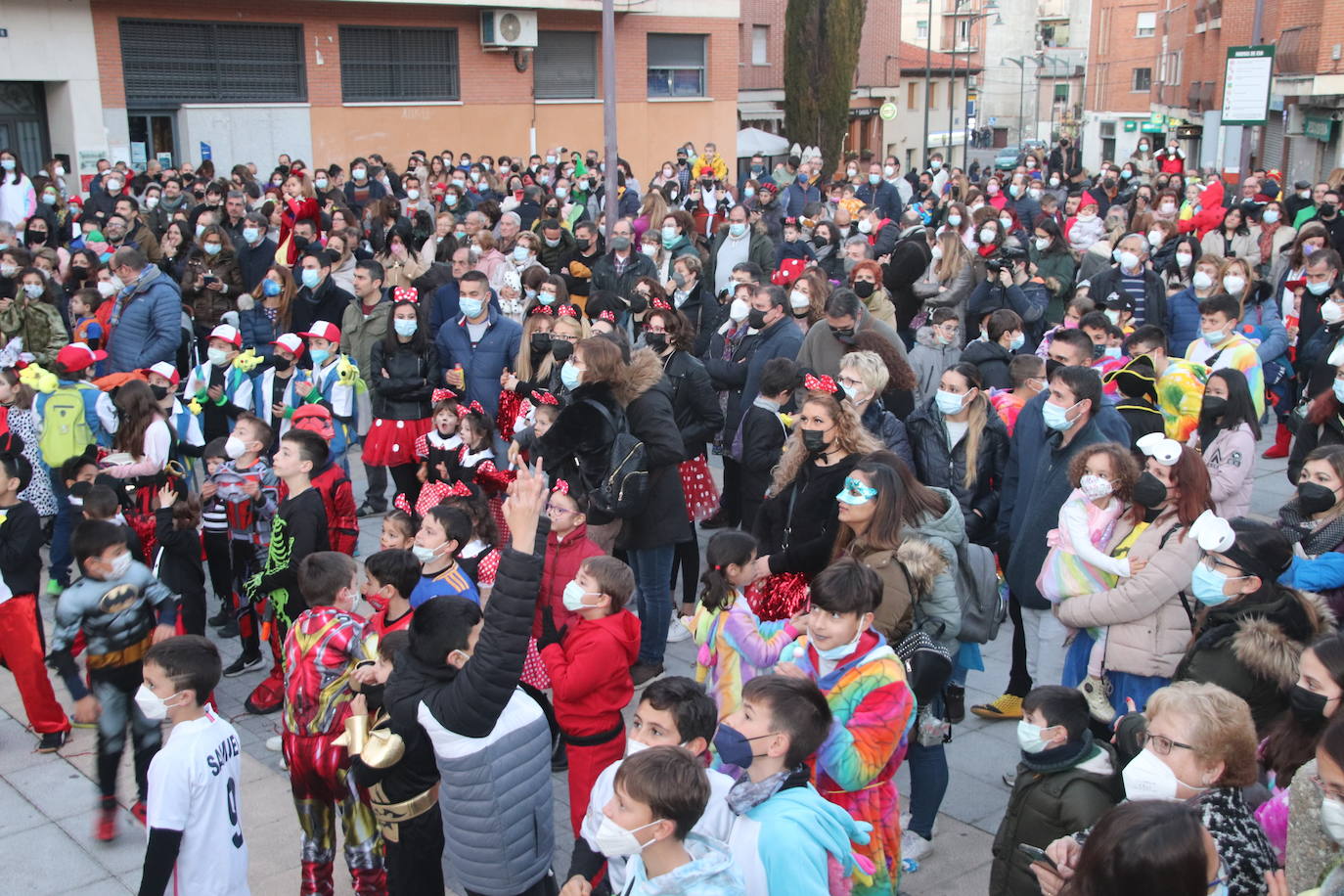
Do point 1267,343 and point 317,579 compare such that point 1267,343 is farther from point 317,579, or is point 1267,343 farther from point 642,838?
point 642,838

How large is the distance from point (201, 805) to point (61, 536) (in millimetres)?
4807

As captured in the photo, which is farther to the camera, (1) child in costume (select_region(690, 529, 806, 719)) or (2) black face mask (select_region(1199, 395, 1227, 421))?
(2) black face mask (select_region(1199, 395, 1227, 421))

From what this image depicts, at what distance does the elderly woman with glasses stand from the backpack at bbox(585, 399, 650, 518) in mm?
3251

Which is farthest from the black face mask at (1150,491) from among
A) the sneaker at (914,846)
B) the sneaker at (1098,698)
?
the sneaker at (914,846)

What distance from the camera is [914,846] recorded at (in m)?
5.20

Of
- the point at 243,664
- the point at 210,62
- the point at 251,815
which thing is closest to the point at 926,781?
the point at 251,815

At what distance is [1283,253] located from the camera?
1259 cm

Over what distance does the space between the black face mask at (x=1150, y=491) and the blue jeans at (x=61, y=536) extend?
6592 millimetres

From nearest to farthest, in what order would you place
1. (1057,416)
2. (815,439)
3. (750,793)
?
(750,793) → (815,439) → (1057,416)

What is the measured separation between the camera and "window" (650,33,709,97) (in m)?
34.2

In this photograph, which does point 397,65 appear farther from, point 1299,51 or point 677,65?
point 1299,51

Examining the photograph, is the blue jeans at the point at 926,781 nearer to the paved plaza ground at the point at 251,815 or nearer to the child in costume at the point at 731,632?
the paved plaza ground at the point at 251,815

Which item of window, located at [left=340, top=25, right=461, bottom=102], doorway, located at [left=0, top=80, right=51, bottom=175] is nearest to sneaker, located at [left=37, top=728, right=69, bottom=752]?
doorway, located at [left=0, top=80, right=51, bottom=175]

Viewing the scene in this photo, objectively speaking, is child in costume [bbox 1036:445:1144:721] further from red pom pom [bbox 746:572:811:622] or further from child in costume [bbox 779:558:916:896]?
child in costume [bbox 779:558:916:896]
